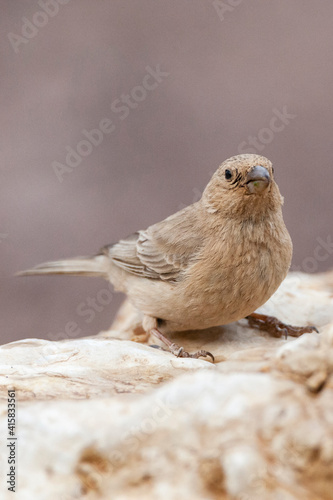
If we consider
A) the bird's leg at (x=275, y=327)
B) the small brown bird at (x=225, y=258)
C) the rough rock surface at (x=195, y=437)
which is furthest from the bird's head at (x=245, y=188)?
the rough rock surface at (x=195, y=437)

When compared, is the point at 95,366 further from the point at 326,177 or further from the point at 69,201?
the point at 326,177

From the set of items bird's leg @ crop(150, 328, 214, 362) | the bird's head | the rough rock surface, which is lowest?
bird's leg @ crop(150, 328, 214, 362)

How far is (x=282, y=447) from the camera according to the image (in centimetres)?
193

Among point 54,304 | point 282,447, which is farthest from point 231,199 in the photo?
point 54,304

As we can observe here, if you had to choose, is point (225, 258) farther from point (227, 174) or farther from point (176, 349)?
point (176, 349)

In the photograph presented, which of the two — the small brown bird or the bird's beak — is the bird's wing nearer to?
the small brown bird

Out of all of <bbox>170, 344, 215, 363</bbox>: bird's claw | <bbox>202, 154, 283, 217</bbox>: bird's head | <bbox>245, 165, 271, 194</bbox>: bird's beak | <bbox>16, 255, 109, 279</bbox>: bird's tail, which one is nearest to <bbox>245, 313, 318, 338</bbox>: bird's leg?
<bbox>170, 344, 215, 363</bbox>: bird's claw

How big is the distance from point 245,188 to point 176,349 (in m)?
1.12

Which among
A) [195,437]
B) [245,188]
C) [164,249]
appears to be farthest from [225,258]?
[195,437]

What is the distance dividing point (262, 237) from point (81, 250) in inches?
106

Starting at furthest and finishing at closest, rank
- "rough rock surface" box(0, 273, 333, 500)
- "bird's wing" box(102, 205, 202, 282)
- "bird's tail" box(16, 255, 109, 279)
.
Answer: "bird's tail" box(16, 255, 109, 279) → "bird's wing" box(102, 205, 202, 282) → "rough rock surface" box(0, 273, 333, 500)

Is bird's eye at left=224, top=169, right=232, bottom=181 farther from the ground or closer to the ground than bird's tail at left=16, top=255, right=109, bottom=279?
farther from the ground

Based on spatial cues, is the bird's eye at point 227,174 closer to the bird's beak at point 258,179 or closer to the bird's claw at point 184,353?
the bird's beak at point 258,179

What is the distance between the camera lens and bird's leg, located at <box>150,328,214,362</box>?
3617 mm
